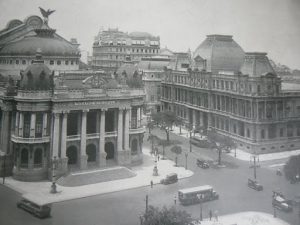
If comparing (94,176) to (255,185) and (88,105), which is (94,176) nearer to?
(88,105)

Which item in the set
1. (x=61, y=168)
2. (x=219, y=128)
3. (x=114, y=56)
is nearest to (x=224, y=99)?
(x=219, y=128)

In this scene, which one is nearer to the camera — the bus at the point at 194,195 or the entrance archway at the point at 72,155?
the bus at the point at 194,195

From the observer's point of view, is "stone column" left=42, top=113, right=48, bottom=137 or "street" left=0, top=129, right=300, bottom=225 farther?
"stone column" left=42, top=113, right=48, bottom=137

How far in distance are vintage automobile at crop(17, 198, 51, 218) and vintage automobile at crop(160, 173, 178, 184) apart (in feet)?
43.0

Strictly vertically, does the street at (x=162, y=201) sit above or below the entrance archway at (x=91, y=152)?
below

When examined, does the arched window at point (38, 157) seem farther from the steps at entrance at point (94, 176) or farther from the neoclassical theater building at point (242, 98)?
the neoclassical theater building at point (242, 98)

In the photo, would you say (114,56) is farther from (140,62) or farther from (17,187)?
(17,187)

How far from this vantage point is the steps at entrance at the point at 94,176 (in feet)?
132

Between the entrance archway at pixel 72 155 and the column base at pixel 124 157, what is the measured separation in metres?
5.22

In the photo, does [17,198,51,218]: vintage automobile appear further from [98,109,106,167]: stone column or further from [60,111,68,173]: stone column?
[98,109,106,167]: stone column

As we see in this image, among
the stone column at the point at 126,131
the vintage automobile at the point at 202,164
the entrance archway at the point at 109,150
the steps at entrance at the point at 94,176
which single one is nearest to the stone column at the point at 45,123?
the steps at entrance at the point at 94,176

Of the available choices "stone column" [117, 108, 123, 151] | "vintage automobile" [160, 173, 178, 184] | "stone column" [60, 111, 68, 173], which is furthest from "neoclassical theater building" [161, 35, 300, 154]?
"stone column" [60, 111, 68, 173]

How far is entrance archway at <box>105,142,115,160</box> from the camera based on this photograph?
46469 millimetres

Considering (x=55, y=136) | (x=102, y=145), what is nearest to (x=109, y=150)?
(x=102, y=145)
